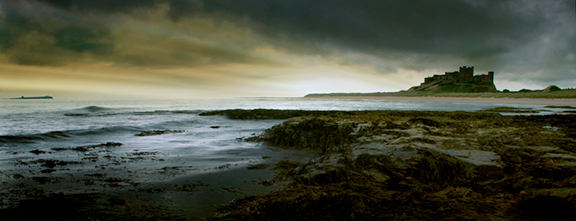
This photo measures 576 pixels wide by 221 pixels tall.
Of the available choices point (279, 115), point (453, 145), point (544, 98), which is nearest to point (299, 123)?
point (453, 145)

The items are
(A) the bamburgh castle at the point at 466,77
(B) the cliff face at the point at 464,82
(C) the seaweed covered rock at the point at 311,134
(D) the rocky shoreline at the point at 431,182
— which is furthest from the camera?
(A) the bamburgh castle at the point at 466,77

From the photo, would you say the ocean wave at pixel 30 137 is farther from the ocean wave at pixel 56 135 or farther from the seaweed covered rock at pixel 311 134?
the seaweed covered rock at pixel 311 134

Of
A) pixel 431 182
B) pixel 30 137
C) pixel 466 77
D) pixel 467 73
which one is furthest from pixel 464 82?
pixel 30 137

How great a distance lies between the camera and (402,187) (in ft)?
9.46

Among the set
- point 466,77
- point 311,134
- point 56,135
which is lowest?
point 56,135

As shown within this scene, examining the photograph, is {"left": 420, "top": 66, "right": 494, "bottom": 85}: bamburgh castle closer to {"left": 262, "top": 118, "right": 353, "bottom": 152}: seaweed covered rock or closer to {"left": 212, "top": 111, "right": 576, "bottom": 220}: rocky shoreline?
{"left": 262, "top": 118, "right": 353, "bottom": 152}: seaweed covered rock

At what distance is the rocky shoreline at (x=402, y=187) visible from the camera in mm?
2211

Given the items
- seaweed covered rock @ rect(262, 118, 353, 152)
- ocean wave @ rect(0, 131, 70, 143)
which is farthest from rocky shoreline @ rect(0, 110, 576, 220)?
ocean wave @ rect(0, 131, 70, 143)

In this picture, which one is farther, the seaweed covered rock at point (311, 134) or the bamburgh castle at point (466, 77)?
the bamburgh castle at point (466, 77)

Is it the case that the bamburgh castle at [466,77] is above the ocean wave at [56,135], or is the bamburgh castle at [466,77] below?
above

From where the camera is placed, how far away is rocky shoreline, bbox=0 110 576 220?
2.21 m

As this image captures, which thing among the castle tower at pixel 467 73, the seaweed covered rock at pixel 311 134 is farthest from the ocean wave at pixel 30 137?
the castle tower at pixel 467 73

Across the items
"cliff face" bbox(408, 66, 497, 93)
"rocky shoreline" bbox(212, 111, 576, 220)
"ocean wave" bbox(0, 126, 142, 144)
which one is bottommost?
"ocean wave" bbox(0, 126, 142, 144)

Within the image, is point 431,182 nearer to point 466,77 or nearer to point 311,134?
point 311,134
